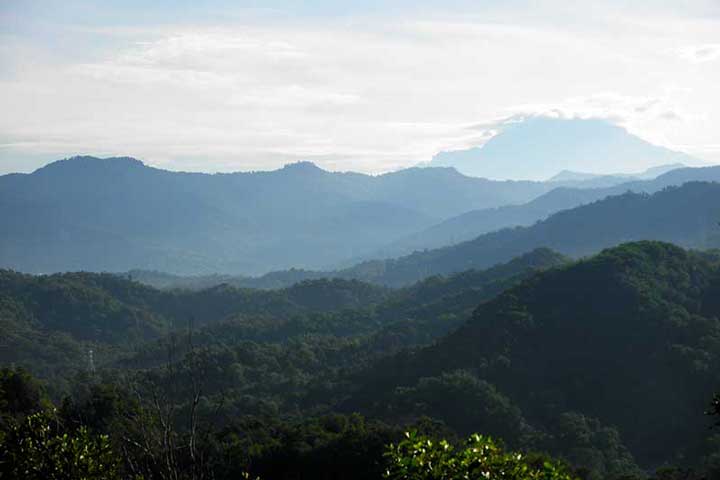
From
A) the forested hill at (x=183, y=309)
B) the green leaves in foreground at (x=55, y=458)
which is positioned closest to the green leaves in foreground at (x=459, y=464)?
the green leaves in foreground at (x=55, y=458)

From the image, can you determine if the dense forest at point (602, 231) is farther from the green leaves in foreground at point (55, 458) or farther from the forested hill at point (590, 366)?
the green leaves in foreground at point (55, 458)

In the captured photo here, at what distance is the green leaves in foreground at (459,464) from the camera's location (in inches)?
246

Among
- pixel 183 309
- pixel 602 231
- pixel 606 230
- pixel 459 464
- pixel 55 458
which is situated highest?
pixel 459 464

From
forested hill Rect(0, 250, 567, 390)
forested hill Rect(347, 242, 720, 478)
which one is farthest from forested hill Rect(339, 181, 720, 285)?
forested hill Rect(347, 242, 720, 478)

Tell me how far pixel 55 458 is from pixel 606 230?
12816 centimetres

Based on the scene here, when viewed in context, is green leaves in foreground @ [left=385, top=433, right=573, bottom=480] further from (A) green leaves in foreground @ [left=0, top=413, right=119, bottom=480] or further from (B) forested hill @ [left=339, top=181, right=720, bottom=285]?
(B) forested hill @ [left=339, top=181, right=720, bottom=285]

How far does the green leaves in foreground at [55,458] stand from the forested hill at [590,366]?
26425 millimetres

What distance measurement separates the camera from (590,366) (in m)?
43.6

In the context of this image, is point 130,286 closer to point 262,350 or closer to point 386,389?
point 262,350

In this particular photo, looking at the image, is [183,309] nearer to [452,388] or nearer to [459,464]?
[452,388]

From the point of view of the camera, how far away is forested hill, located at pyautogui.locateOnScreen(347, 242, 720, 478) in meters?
36.6

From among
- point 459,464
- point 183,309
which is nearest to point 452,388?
point 459,464

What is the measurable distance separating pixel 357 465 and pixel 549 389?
22538 millimetres

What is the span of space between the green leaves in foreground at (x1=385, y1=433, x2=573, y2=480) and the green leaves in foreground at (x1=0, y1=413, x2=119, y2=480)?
179 inches
